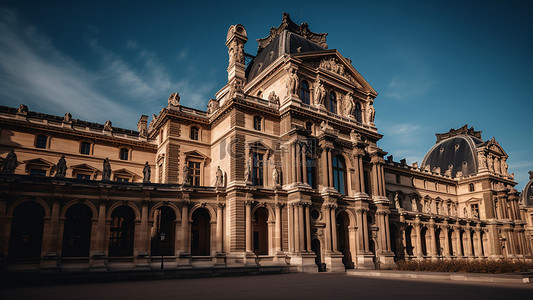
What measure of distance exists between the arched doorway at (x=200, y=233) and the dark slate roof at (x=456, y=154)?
58.2 m

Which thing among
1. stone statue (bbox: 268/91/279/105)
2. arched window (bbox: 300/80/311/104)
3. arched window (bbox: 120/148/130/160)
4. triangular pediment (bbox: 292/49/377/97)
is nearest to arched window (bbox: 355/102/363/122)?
triangular pediment (bbox: 292/49/377/97)

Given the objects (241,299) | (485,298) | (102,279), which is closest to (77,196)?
(102,279)

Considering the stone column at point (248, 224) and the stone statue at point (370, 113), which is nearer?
the stone column at point (248, 224)

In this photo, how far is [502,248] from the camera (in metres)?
71.0

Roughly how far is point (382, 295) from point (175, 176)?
2744cm

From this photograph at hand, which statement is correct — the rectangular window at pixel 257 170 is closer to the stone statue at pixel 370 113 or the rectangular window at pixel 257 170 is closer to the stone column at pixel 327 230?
the stone column at pixel 327 230

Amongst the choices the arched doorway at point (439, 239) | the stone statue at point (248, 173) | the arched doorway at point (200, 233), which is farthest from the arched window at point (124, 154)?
the arched doorway at point (439, 239)

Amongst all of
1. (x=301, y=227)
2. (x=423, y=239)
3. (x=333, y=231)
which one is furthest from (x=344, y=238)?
(x=423, y=239)

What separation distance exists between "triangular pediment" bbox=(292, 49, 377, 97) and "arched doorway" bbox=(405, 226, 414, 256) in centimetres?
2110

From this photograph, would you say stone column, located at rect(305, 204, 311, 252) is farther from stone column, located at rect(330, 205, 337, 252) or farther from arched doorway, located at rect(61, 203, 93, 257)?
arched doorway, located at rect(61, 203, 93, 257)

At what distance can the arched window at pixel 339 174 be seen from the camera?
147ft

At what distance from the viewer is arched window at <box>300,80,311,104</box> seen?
45375mm

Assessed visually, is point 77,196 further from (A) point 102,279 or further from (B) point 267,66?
(B) point 267,66

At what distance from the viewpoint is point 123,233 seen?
38.7m
